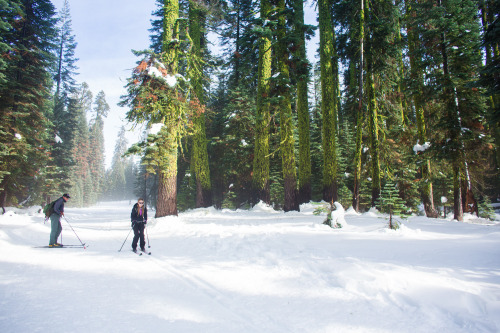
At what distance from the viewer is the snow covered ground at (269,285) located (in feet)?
10.6

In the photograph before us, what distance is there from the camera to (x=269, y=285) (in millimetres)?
4426

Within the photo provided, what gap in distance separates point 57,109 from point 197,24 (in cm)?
2325

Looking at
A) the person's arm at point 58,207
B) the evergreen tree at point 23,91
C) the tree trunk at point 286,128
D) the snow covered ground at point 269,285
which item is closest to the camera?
the snow covered ground at point 269,285

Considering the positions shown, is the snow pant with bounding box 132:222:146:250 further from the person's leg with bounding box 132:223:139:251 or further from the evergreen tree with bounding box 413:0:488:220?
the evergreen tree with bounding box 413:0:488:220

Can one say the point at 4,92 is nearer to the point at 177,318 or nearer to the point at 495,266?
the point at 177,318

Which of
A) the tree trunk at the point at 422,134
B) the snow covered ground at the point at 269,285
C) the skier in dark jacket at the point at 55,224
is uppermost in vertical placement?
the tree trunk at the point at 422,134

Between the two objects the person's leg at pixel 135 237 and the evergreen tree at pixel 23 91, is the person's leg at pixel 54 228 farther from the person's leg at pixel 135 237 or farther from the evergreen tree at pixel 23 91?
the evergreen tree at pixel 23 91

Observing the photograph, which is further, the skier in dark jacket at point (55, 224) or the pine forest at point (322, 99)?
the pine forest at point (322, 99)

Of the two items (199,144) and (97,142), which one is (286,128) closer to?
(199,144)

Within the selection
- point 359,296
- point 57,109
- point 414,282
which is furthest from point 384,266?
point 57,109

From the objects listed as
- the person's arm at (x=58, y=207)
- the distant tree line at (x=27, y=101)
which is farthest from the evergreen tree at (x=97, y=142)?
the person's arm at (x=58, y=207)

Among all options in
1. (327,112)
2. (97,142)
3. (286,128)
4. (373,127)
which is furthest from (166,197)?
(97,142)

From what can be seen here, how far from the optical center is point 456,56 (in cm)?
1141

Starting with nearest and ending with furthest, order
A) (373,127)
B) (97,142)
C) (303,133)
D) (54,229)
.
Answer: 1. (54,229)
2. (373,127)
3. (303,133)
4. (97,142)
